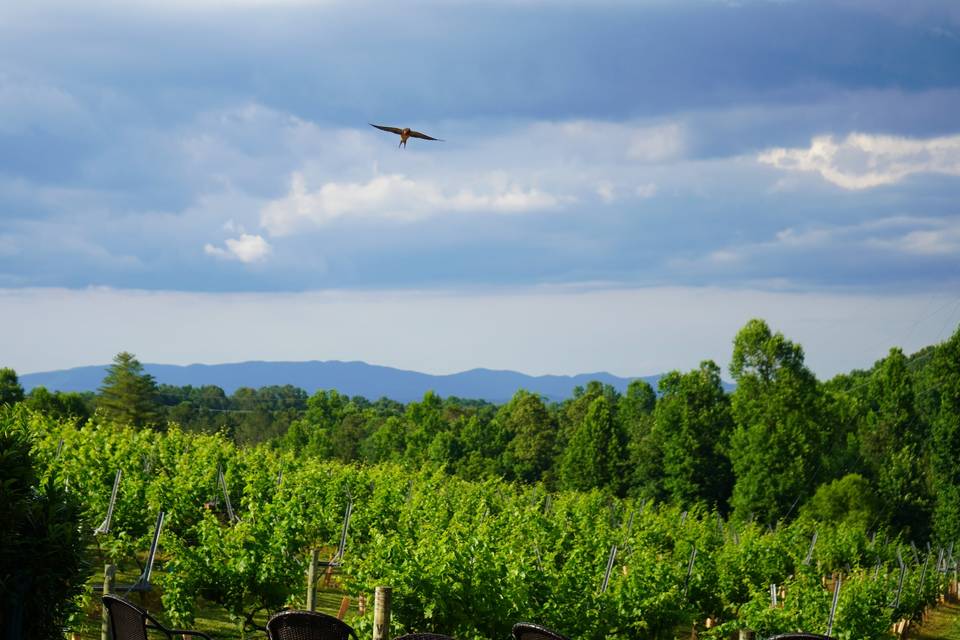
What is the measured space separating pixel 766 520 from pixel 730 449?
12.6 ft

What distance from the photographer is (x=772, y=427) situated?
125 ft

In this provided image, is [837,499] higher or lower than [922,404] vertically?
lower

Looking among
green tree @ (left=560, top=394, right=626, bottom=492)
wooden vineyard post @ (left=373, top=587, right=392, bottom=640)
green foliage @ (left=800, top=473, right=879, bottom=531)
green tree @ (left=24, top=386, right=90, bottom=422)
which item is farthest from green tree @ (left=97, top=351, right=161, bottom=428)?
wooden vineyard post @ (left=373, top=587, right=392, bottom=640)

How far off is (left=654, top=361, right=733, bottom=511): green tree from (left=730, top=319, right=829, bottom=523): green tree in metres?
1.04

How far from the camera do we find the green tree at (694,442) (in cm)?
3881

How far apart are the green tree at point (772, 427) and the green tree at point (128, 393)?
32469 mm

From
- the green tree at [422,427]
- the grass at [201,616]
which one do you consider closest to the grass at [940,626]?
the grass at [201,616]

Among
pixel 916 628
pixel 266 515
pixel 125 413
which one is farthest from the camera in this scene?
pixel 125 413

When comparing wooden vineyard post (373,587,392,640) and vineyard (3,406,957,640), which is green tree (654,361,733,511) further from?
wooden vineyard post (373,587,392,640)

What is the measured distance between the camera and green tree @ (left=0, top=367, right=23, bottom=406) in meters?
42.2

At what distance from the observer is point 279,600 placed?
8.66m

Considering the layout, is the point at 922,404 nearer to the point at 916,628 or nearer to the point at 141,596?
the point at 916,628

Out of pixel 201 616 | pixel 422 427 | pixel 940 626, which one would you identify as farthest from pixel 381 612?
pixel 422 427

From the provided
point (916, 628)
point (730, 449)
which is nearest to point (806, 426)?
point (730, 449)
